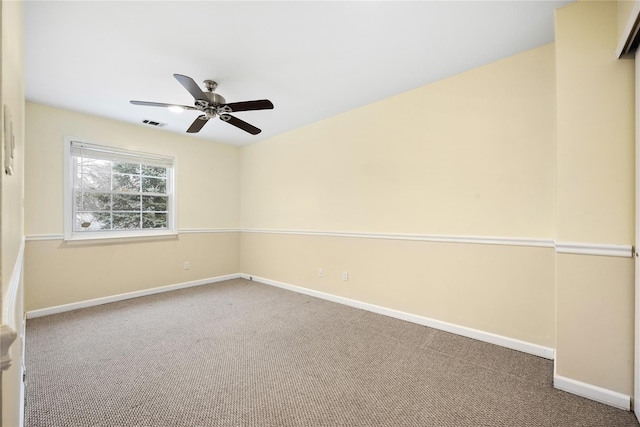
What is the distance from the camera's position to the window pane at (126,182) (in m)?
3.86

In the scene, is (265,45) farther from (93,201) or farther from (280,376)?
(93,201)

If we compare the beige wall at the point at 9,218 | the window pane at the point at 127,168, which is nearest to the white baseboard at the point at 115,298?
the window pane at the point at 127,168

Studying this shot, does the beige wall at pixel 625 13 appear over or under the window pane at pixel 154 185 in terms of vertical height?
over

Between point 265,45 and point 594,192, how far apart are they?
2.46 meters

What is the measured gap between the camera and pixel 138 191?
4074mm

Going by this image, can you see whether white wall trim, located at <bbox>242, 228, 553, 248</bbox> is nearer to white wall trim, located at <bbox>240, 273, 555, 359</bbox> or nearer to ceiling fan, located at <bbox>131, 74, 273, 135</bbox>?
white wall trim, located at <bbox>240, 273, 555, 359</bbox>

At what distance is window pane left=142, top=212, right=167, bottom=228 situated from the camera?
414cm

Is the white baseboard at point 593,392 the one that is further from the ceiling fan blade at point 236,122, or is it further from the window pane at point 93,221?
the window pane at point 93,221

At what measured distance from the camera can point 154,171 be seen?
4.24 metres

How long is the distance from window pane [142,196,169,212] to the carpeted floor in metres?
1.64

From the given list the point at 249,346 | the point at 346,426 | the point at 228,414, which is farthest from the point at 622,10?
the point at 249,346

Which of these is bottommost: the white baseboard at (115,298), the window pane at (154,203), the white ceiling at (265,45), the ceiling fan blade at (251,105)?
the white baseboard at (115,298)

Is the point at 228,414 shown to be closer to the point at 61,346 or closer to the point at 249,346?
the point at 249,346

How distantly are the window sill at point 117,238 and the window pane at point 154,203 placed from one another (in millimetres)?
374
